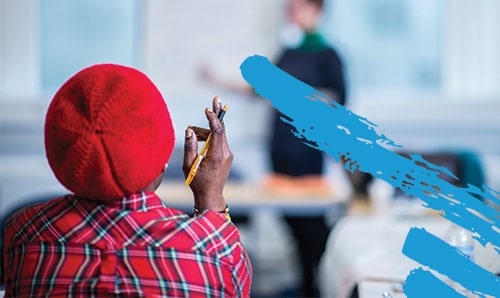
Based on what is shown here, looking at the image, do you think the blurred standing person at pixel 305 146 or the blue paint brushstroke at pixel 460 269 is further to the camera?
the blurred standing person at pixel 305 146

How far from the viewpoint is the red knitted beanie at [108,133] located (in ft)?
3.46

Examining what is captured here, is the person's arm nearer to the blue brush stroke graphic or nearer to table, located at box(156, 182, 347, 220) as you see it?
the blue brush stroke graphic

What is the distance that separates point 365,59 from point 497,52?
77cm

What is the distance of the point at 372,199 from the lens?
10.8 ft

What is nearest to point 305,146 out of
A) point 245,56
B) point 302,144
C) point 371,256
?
point 302,144

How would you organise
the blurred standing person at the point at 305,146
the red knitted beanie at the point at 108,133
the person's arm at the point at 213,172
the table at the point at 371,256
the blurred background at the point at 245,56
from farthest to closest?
the blurred background at the point at 245,56, the blurred standing person at the point at 305,146, the table at the point at 371,256, the person's arm at the point at 213,172, the red knitted beanie at the point at 108,133

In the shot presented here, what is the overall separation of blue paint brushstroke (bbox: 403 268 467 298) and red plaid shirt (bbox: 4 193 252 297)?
28cm

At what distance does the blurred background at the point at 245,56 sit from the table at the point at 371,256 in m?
2.36

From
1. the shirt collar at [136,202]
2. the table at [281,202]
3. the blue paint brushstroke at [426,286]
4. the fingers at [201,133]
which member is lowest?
the table at [281,202]

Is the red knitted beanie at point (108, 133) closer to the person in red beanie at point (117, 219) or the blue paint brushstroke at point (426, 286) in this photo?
the person in red beanie at point (117, 219)

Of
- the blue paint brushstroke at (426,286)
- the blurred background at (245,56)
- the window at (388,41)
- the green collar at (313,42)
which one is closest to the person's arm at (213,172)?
the blue paint brushstroke at (426,286)

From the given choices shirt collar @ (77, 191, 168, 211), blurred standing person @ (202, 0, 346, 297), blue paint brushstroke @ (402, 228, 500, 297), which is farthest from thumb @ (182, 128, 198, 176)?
blurred standing person @ (202, 0, 346, 297)

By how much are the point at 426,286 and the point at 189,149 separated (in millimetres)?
400

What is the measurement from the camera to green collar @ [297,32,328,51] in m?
4.14
